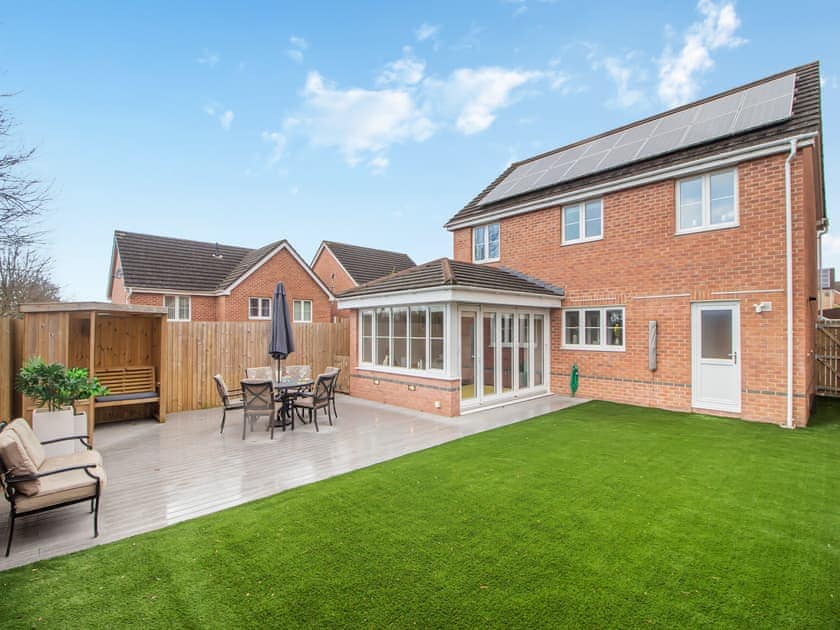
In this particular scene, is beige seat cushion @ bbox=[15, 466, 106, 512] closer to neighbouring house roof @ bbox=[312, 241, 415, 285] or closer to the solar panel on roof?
the solar panel on roof

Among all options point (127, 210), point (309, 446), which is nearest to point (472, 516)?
point (309, 446)

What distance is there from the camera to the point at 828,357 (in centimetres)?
1238

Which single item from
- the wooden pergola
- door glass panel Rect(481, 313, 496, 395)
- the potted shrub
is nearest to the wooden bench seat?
the wooden pergola

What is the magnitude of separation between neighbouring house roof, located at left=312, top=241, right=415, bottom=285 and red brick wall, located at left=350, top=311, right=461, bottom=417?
15.5 m

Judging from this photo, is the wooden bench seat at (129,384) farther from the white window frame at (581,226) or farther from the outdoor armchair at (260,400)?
the white window frame at (581,226)

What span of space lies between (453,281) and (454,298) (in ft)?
1.29

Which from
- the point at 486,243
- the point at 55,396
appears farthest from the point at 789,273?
the point at 55,396

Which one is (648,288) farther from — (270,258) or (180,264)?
(180,264)

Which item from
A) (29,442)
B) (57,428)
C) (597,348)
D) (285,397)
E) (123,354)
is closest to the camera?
(29,442)

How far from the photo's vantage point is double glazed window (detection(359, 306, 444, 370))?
10078 mm

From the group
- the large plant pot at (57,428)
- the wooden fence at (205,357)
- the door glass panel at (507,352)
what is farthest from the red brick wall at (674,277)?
the large plant pot at (57,428)

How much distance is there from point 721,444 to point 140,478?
31.1 ft

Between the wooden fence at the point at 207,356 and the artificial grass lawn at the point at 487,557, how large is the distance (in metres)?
6.97

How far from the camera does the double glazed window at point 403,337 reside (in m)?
10.1
